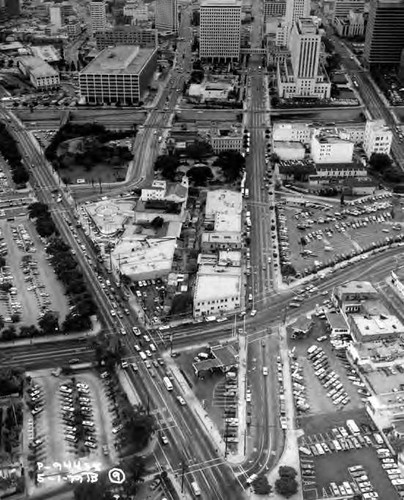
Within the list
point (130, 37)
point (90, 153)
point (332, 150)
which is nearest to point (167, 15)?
point (130, 37)

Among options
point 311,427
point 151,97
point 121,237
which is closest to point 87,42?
point 151,97

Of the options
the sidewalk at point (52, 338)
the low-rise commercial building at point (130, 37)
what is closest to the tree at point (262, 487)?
the sidewalk at point (52, 338)

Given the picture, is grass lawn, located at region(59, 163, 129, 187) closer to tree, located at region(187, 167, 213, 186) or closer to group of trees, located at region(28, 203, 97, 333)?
tree, located at region(187, 167, 213, 186)

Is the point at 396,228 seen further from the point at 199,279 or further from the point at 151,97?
the point at 151,97

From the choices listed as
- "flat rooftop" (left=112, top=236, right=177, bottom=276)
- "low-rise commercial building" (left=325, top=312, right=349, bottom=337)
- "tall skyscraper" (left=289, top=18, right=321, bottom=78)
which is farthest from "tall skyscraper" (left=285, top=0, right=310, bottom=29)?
"low-rise commercial building" (left=325, top=312, right=349, bottom=337)

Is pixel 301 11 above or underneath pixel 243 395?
above

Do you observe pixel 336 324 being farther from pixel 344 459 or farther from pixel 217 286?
pixel 344 459
